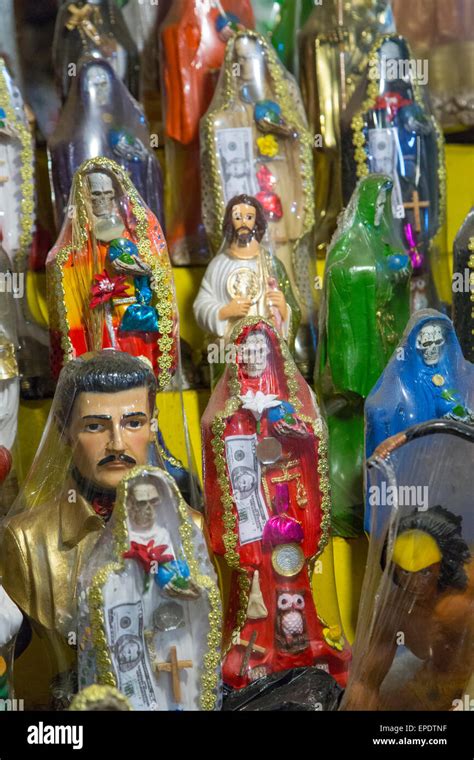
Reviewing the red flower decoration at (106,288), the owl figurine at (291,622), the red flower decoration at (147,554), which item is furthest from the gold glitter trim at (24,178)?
the red flower decoration at (147,554)

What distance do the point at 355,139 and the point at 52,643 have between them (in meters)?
2.01

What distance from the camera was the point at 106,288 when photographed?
3.94 meters

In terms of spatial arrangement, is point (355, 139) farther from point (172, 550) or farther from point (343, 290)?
point (172, 550)

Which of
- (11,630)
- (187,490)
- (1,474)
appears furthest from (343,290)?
(11,630)

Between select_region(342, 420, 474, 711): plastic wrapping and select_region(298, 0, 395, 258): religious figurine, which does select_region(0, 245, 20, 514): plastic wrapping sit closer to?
select_region(342, 420, 474, 711): plastic wrapping

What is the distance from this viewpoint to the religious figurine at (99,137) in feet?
14.6

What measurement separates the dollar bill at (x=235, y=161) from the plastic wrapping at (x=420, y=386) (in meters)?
0.94

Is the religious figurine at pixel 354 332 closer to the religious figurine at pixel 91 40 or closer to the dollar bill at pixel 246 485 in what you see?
the dollar bill at pixel 246 485

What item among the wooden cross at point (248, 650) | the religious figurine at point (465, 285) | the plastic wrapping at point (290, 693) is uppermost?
the religious figurine at point (465, 285)

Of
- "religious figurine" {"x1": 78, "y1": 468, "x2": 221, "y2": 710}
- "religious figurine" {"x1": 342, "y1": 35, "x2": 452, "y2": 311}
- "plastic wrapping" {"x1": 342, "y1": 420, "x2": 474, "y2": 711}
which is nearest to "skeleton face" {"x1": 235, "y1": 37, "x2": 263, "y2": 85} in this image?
"religious figurine" {"x1": 342, "y1": 35, "x2": 452, "y2": 311}

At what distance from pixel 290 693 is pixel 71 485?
71 cm

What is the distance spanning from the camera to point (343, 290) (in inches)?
161

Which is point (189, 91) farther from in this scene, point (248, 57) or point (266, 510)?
point (266, 510)
